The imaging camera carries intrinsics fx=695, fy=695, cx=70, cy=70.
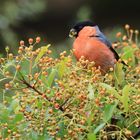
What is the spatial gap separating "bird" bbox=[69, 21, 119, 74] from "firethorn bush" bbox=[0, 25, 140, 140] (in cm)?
113

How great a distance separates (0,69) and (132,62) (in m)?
0.61

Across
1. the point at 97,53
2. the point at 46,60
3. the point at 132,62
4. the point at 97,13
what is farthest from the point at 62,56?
the point at 97,13

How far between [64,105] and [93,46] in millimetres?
1466

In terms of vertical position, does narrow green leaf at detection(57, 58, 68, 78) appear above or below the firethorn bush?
above

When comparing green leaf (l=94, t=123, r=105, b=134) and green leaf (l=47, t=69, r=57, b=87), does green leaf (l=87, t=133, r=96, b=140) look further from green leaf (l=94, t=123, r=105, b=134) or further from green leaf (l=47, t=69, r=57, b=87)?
green leaf (l=47, t=69, r=57, b=87)

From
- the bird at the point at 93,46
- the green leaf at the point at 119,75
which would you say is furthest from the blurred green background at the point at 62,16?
the green leaf at the point at 119,75

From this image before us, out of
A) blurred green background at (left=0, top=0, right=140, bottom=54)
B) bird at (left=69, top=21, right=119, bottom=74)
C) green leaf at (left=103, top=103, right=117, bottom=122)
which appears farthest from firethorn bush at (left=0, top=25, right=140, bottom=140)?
blurred green background at (left=0, top=0, right=140, bottom=54)

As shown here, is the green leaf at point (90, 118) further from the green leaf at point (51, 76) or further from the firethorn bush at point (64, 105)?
the green leaf at point (51, 76)

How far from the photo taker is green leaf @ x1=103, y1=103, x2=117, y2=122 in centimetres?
211

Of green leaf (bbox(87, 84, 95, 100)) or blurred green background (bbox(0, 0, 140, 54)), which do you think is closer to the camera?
green leaf (bbox(87, 84, 95, 100))

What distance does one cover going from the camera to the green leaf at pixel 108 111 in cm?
211

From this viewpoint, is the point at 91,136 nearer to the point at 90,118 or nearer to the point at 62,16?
the point at 90,118

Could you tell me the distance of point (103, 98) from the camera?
222 cm

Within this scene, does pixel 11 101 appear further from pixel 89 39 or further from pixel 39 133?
pixel 89 39
